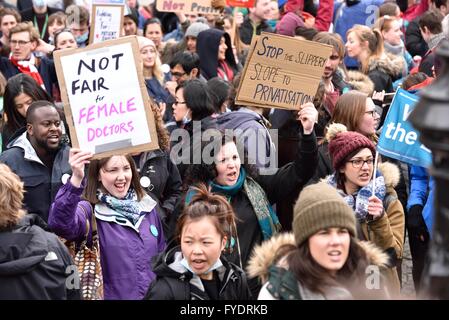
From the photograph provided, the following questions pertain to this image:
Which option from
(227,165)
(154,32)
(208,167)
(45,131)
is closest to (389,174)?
(227,165)

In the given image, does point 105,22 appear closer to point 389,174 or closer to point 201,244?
point 389,174

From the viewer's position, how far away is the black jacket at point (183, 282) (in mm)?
4996

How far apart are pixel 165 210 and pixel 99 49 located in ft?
4.22

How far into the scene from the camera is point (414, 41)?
13766 mm

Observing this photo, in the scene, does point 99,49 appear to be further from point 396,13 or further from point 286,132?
point 396,13

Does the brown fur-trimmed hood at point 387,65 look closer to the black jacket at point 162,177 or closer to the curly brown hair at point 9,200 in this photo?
the black jacket at point 162,177

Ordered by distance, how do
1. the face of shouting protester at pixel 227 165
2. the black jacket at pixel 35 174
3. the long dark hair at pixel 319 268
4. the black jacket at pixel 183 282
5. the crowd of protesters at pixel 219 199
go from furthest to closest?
the black jacket at pixel 35 174, the face of shouting protester at pixel 227 165, the black jacket at pixel 183 282, the crowd of protesters at pixel 219 199, the long dark hair at pixel 319 268

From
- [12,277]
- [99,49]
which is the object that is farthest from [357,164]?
[12,277]

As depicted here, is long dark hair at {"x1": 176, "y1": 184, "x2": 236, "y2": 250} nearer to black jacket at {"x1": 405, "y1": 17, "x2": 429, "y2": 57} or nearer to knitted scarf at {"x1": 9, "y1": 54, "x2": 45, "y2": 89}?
knitted scarf at {"x1": 9, "y1": 54, "x2": 45, "y2": 89}

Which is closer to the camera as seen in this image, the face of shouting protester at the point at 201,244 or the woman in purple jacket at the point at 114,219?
the face of shouting protester at the point at 201,244

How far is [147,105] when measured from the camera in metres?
6.50

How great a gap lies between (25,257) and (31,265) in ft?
0.20

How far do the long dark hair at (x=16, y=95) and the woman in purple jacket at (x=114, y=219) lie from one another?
1.94 m

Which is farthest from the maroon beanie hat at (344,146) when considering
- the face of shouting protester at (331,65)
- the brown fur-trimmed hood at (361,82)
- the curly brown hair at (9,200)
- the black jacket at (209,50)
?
the black jacket at (209,50)
